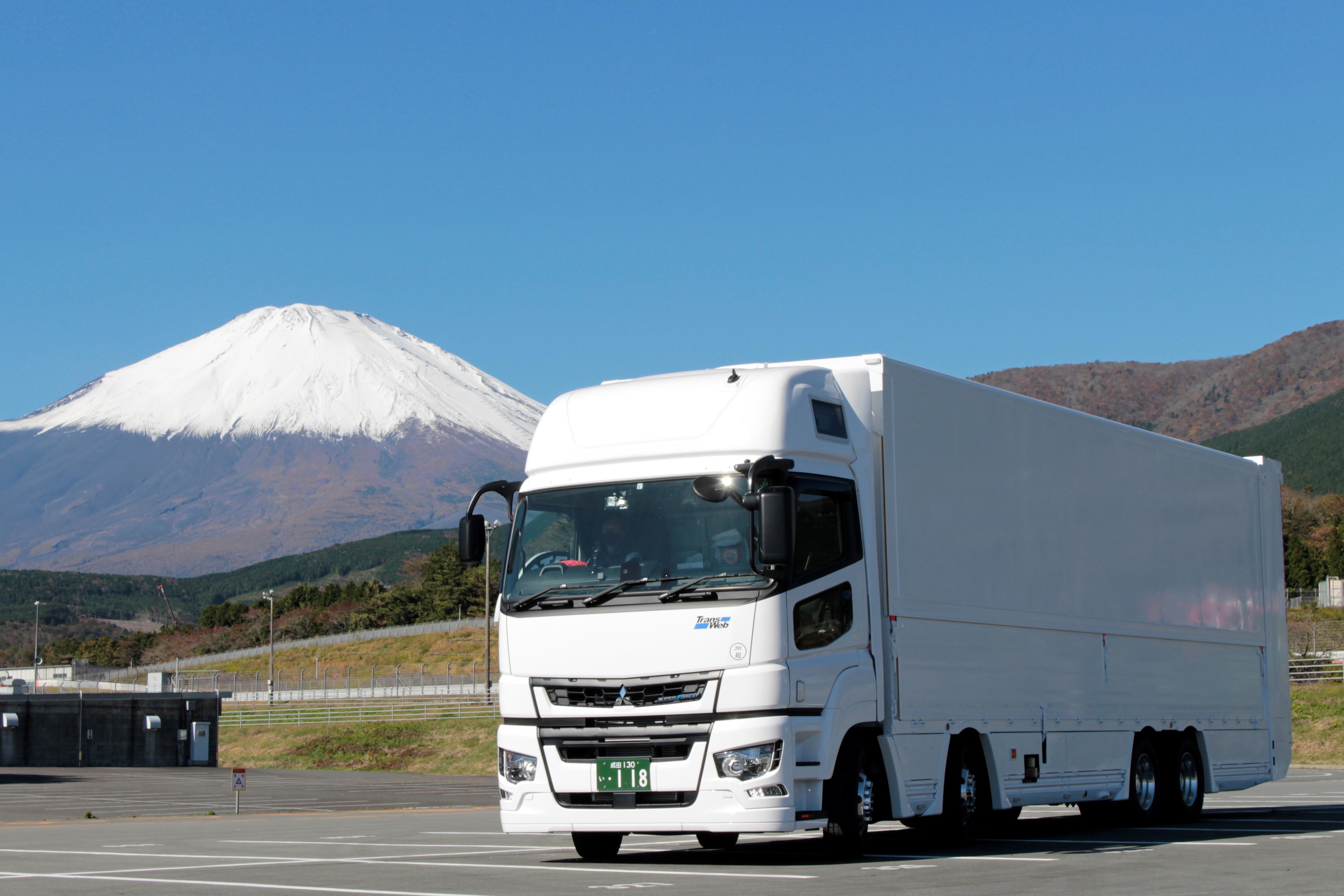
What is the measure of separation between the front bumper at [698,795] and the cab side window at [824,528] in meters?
1.19

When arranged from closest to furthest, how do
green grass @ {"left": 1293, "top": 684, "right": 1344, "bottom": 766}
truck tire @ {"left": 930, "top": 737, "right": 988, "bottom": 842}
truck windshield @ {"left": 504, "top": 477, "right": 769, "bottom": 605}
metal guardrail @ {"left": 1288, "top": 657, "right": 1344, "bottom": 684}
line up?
truck windshield @ {"left": 504, "top": 477, "right": 769, "bottom": 605} < truck tire @ {"left": 930, "top": 737, "right": 988, "bottom": 842} < green grass @ {"left": 1293, "top": 684, "right": 1344, "bottom": 766} < metal guardrail @ {"left": 1288, "top": 657, "right": 1344, "bottom": 684}

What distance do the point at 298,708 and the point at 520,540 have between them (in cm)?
6481

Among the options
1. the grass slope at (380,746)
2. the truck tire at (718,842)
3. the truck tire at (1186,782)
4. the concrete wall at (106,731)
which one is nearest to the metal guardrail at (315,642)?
the grass slope at (380,746)

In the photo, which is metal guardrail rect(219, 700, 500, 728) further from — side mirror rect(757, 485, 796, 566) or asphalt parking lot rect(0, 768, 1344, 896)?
side mirror rect(757, 485, 796, 566)

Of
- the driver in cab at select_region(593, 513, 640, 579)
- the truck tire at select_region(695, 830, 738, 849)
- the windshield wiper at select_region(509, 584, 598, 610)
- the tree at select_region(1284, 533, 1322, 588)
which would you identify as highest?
the tree at select_region(1284, 533, 1322, 588)

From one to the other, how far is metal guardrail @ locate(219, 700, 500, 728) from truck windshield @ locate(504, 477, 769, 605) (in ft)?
152

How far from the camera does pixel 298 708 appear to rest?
7444 centimetres

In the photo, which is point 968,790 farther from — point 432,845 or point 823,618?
point 432,845

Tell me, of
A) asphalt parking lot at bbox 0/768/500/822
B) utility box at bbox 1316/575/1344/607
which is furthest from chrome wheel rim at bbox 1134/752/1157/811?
utility box at bbox 1316/575/1344/607

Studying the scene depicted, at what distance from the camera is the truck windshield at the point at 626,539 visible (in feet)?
39.1

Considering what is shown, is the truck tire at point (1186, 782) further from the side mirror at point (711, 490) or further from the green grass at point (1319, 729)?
the green grass at point (1319, 729)

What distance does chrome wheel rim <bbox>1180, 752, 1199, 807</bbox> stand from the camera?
17.1m

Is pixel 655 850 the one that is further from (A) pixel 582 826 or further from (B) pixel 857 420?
(B) pixel 857 420

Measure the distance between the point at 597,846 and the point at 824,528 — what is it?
3441 mm
